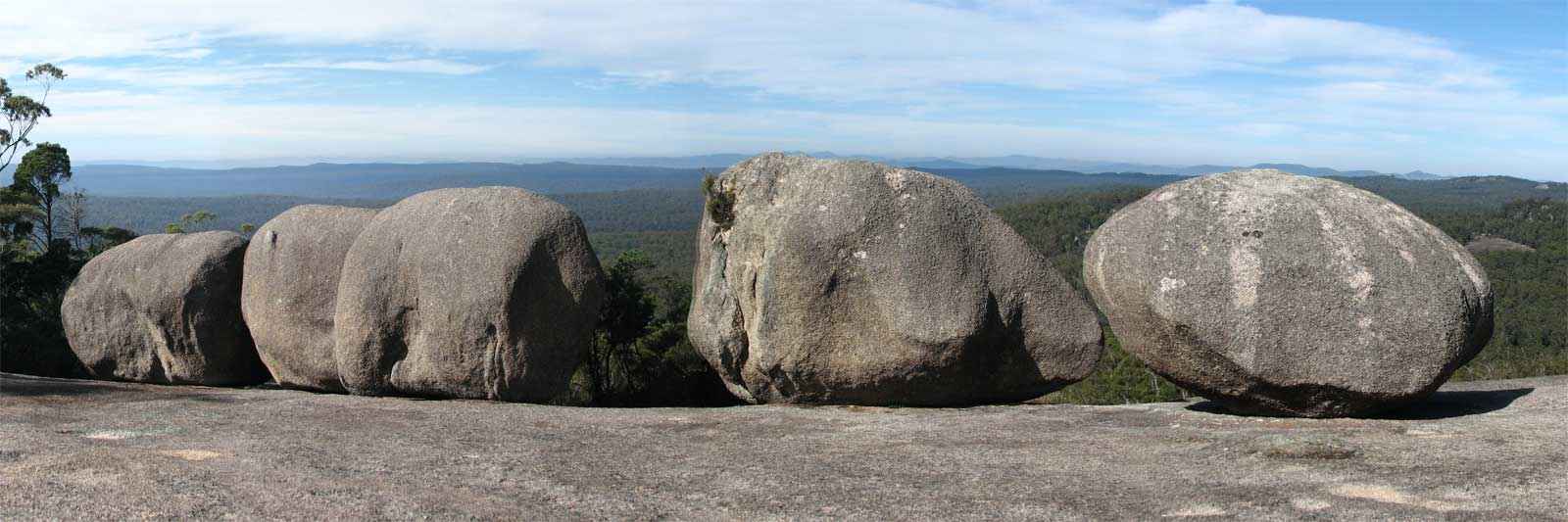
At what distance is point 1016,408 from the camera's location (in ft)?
45.0

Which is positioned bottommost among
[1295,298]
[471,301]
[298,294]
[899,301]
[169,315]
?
[169,315]

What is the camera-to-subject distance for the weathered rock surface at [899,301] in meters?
13.7

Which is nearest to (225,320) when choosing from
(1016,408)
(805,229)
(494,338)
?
(494,338)

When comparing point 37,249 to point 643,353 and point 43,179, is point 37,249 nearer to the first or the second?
point 43,179

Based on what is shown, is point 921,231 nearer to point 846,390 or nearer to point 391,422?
point 846,390

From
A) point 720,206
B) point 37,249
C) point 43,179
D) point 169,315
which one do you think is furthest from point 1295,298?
point 43,179

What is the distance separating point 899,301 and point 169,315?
1255 centimetres

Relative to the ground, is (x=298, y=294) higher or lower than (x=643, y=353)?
higher

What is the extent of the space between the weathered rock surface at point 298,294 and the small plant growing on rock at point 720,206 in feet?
19.8

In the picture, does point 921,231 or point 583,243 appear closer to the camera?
point 921,231

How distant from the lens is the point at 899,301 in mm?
13695

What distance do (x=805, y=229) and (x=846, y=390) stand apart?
2.30 metres

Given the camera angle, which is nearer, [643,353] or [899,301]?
[899,301]

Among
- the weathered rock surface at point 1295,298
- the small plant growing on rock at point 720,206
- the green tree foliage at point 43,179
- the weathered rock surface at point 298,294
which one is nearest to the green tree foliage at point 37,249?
the green tree foliage at point 43,179
